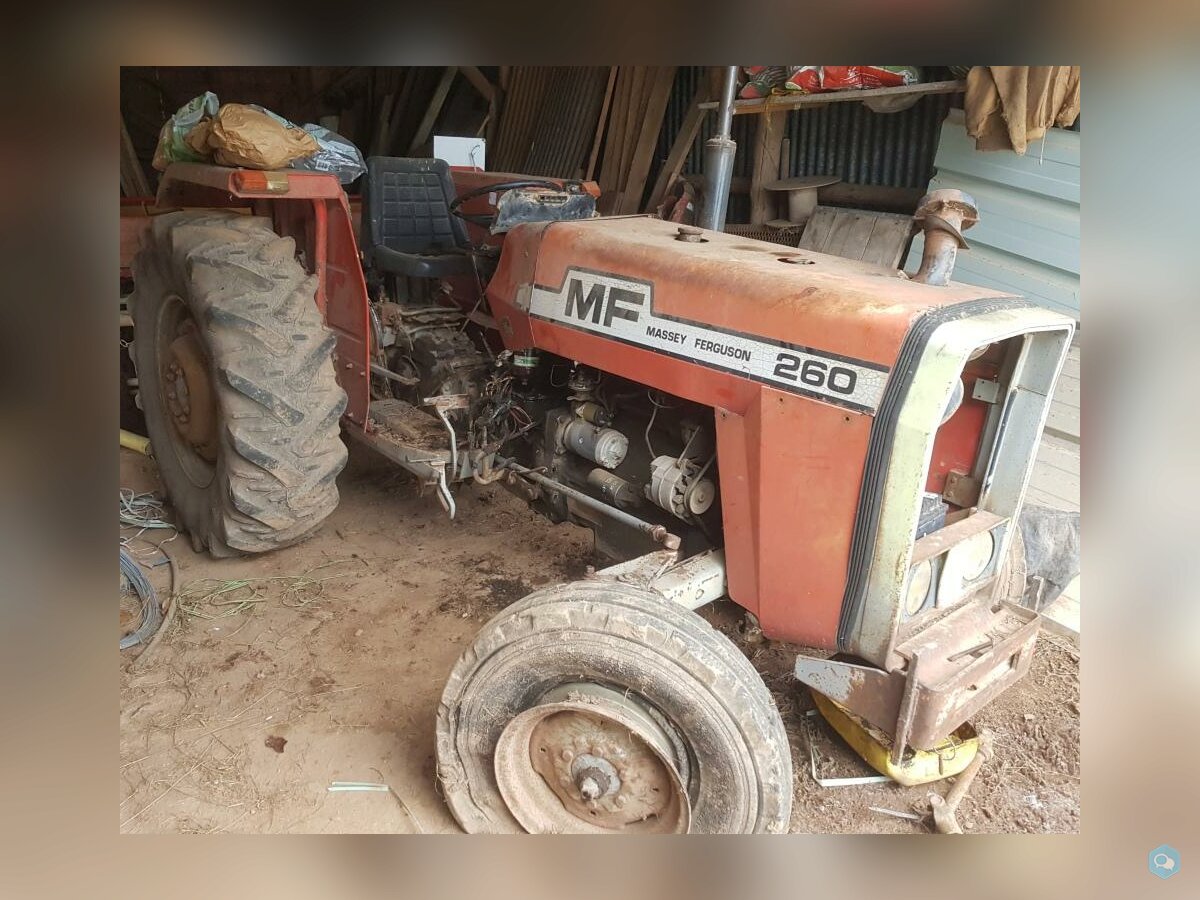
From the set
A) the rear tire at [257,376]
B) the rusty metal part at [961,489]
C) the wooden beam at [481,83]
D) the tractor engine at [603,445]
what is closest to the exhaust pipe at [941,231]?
the rusty metal part at [961,489]

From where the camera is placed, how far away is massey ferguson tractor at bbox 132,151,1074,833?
5.38 ft

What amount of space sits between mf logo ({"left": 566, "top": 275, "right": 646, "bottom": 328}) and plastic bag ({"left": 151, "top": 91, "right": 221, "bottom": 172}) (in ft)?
4.73

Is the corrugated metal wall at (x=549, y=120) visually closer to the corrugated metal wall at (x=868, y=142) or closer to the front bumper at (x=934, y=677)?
the corrugated metal wall at (x=868, y=142)

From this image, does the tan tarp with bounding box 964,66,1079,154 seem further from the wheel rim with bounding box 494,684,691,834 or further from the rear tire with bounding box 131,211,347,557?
the wheel rim with bounding box 494,684,691,834

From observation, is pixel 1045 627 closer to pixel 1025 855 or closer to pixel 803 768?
pixel 803 768

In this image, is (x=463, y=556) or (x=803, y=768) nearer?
(x=803, y=768)

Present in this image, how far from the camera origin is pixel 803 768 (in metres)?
2.13

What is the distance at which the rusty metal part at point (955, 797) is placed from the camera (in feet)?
6.45

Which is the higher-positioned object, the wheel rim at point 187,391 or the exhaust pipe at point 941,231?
the exhaust pipe at point 941,231

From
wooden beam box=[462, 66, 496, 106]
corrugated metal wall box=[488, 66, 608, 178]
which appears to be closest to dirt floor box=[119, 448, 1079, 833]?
corrugated metal wall box=[488, 66, 608, 178]

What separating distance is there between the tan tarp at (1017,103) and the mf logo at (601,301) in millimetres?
1718

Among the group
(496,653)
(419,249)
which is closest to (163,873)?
(496,653)

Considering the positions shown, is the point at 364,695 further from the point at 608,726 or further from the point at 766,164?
the point at 766,164

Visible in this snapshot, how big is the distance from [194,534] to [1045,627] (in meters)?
2.79
